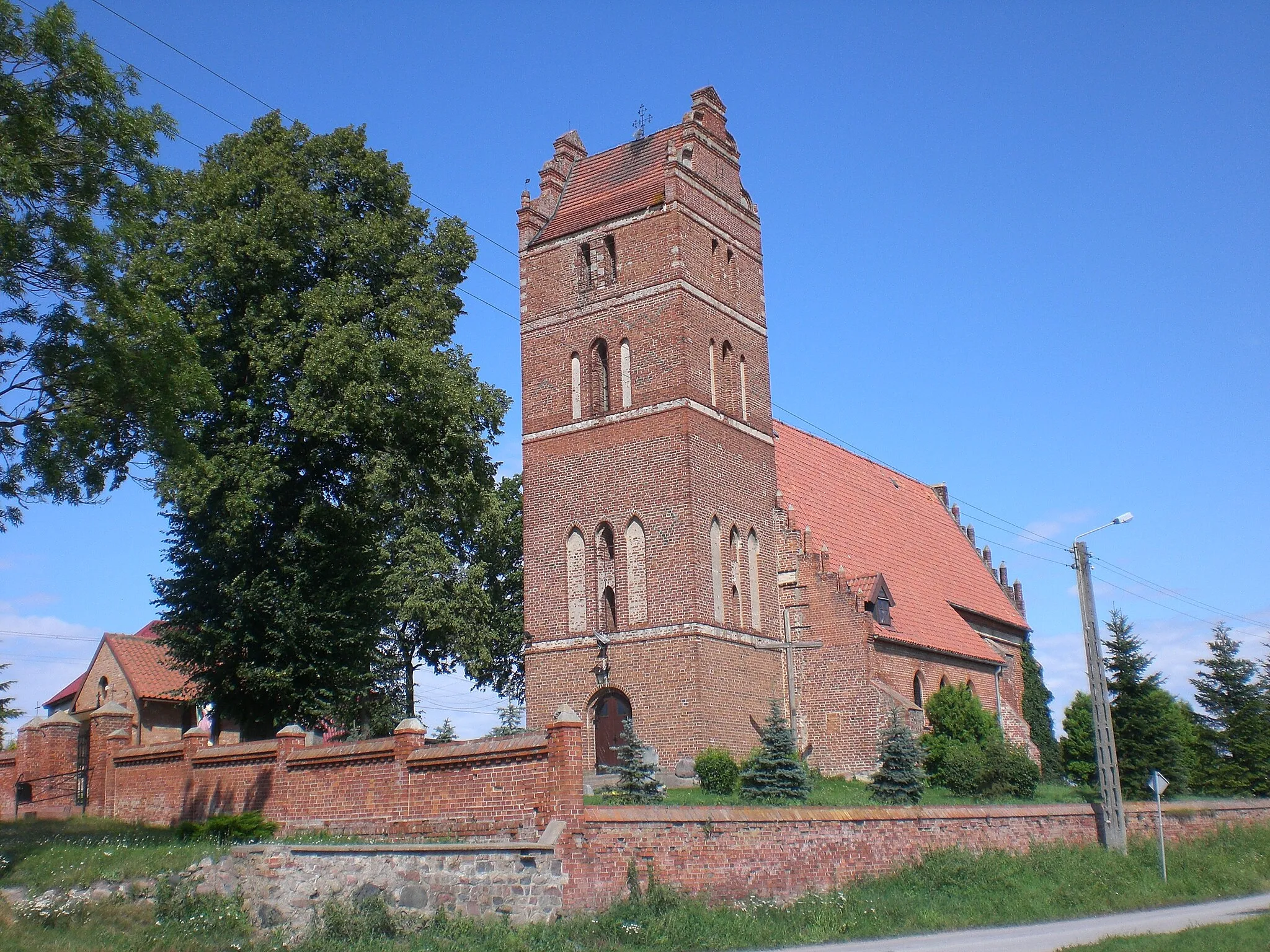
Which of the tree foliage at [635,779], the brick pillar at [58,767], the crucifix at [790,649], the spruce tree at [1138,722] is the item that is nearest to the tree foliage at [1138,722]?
the spruce tree at [1138,722]

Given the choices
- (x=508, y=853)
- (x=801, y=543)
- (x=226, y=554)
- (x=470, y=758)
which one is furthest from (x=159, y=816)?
(x=801, y=543)

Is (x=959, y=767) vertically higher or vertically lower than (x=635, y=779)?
lower

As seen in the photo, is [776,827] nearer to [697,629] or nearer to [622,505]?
[697,629]

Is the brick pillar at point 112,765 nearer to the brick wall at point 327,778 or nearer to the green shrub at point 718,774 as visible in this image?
the brick wall at point 327,778

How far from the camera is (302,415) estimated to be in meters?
25.3

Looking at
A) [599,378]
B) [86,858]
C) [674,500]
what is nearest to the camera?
[86,858]

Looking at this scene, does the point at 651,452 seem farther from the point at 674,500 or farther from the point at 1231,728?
the point at 1231,728

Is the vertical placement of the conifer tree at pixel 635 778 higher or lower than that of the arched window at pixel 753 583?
lower

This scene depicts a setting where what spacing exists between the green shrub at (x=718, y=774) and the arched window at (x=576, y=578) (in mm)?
4888

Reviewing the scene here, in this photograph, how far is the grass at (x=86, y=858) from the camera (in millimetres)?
15109

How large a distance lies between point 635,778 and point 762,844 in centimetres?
296

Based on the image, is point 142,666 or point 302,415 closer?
point 302,415

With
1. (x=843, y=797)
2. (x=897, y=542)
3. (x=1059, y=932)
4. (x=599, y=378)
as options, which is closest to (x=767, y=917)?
(x=1059, y=932)

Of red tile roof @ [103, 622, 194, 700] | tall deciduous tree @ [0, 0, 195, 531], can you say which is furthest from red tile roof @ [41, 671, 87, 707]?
tall deciduous tree @ [0, 0, 195, 531]
